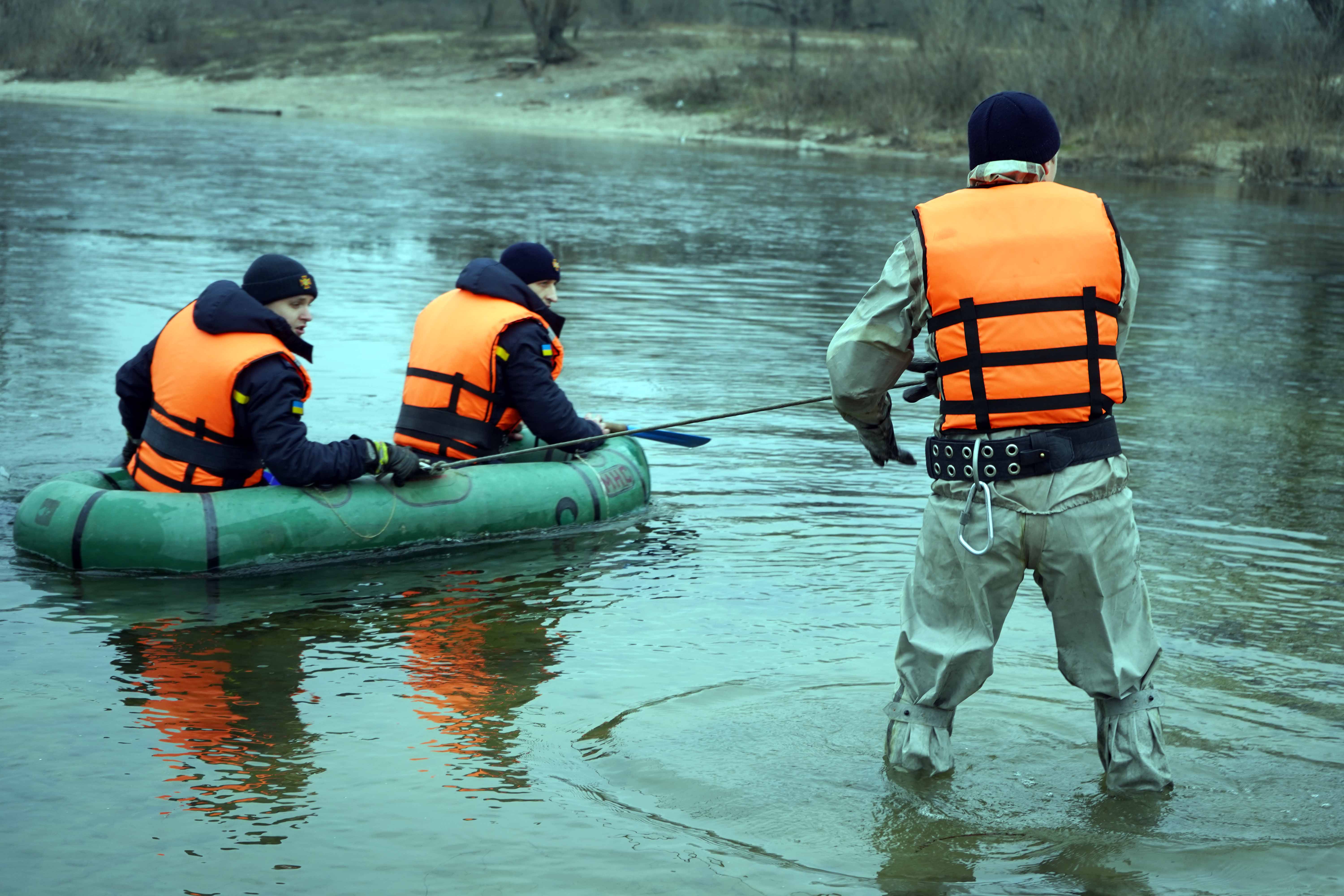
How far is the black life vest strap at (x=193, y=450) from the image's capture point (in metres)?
5.62

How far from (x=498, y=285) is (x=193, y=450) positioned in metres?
1.47

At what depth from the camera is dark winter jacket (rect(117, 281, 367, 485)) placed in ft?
17.8

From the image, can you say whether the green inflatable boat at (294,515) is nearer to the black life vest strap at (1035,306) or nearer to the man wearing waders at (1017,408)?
the man wearing waders at (1017,408)

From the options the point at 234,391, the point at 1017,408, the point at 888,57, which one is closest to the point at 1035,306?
the point at 1017,408

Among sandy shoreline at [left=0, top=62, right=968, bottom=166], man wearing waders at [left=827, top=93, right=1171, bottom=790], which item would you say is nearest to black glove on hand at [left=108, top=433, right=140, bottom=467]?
man wearing waders at [left=827, top=93, right=1171, bottom=790]

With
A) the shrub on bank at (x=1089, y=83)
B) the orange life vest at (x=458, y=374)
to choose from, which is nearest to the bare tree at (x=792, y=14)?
the shrub on bank at (x=1089, y=83)

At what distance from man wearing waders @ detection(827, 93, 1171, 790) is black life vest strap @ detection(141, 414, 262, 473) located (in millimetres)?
2927

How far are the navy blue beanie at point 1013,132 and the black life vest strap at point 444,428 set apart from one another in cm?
332

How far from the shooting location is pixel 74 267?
1350 centimetres

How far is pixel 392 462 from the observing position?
19.7ft

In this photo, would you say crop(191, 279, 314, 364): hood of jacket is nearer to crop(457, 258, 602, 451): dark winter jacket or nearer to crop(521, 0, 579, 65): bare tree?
crop(457, 258, 602, 451): dark winter jacket

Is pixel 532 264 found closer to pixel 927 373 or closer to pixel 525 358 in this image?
pixel 525 358

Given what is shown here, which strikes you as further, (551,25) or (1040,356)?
(551,25)

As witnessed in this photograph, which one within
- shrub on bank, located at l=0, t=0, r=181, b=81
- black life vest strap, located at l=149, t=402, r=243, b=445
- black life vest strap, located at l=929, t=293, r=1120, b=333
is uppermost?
shrub on bank, located at l=0, t=0, r=181, b=81
